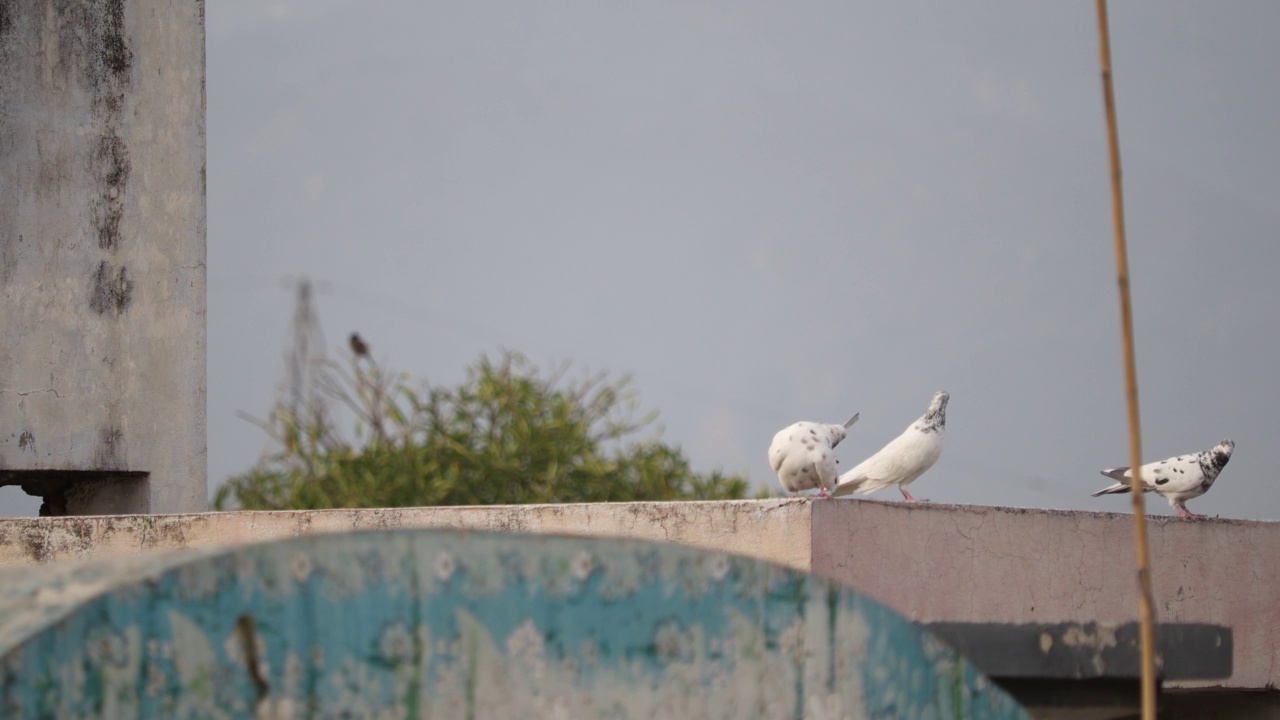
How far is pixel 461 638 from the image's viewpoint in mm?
1576

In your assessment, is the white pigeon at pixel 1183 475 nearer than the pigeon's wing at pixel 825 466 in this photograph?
No

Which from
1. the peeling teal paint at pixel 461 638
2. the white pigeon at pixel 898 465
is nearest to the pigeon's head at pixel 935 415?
the white pigeon at pixel 898 465

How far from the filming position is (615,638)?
167cm

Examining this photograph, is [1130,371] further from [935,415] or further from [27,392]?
[27,392]

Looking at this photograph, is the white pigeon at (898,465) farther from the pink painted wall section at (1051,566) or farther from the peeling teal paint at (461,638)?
the peeling teal paint at (461,638)

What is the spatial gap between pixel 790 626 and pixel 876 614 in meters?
0.13

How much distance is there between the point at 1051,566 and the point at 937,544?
55 centimetres

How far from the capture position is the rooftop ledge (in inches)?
139

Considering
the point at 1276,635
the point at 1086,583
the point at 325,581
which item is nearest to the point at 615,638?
the point at 325,581

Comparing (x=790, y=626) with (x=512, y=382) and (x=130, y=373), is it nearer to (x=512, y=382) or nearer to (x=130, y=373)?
(x=130, y=373)

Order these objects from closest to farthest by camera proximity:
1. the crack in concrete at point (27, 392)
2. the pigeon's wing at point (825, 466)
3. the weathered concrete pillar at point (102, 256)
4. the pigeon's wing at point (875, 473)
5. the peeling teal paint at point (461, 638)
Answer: the peeling teal paint at point (461, 638) → the pigeon's wing at point (825, 466) → the pigeon's wing at point (875, 473) → the crack in concrete at point (27, 392) → the weathered concrete pillar at point (102, 256)

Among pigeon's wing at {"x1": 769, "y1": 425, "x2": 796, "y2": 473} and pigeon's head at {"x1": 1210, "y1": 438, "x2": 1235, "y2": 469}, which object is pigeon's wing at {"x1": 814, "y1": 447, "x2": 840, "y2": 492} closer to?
pigeon's wing at {"x1": 769, "y1": 425, "x2": 796, "y2": 473}

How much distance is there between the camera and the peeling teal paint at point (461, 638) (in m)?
1.43

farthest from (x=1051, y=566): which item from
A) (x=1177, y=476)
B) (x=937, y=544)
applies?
(x=1177, y=476)
